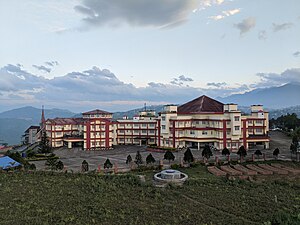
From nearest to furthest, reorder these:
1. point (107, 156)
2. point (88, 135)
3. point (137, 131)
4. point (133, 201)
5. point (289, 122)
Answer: point (133, 201) < point (107, 156) < point (88, 135) < point (137, 131) < point (289, 122)

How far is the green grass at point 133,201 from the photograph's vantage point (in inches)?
490

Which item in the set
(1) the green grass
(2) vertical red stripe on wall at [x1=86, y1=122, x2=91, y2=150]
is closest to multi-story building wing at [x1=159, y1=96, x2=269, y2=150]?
(2) vertical red stripe on wall at [x1=86, y1=122, x2=91, y2=150]

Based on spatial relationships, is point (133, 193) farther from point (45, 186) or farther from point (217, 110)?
point (217, 110)

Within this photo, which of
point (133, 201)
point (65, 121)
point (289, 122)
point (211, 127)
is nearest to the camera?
point (133, 201)

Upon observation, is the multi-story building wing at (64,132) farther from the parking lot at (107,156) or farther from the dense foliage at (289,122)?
the dense foliage at (289,122)

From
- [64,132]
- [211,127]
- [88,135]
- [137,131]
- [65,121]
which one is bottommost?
[88,135]

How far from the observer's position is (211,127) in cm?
4106

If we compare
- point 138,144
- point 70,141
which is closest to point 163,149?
point 138,144

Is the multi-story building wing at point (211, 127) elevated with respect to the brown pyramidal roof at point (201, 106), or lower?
lower

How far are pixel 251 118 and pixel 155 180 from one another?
2956 cm

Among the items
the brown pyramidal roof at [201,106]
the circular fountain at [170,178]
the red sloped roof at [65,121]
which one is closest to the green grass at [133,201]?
the circular fountain at [170,178]

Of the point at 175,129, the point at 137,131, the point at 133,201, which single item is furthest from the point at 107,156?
the point at 133,201

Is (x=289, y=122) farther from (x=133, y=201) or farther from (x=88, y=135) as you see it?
(x=133, y=201)

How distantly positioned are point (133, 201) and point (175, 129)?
2721cm
